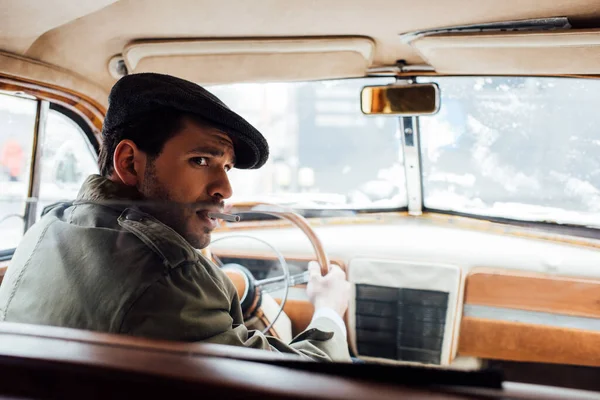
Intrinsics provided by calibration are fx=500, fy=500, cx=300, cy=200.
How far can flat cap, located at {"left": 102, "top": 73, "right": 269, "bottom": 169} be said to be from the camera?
4.62 feet

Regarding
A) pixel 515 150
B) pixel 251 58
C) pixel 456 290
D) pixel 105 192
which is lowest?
pixel 456 290

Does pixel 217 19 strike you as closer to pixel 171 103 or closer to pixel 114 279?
pixel 171 103

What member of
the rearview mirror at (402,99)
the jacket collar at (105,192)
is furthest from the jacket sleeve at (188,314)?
the rearview mirror at (402,99)

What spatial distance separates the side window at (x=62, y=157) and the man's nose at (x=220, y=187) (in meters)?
1.04

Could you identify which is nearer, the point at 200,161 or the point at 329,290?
the point at 200,161

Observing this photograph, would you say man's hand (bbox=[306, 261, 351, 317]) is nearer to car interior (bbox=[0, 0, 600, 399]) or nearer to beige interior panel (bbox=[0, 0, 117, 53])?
car interior (bbox=[0, 0, 600, 399])

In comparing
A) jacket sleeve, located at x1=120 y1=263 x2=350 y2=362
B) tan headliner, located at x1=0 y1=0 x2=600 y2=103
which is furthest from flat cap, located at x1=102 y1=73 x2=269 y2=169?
jacket sleeve, located at x1=120 y1=263 x2=350 y2=362

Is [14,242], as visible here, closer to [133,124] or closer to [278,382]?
[133,124]

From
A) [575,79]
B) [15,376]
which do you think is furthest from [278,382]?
[575,79]

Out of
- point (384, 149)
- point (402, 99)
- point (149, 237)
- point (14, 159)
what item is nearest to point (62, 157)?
point (14, 159)

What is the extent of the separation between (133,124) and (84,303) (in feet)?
1.93

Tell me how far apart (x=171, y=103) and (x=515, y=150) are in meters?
2.26

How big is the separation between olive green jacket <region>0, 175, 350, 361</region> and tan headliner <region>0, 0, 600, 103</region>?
2.29 ft

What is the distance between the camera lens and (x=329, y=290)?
230 centimetres
